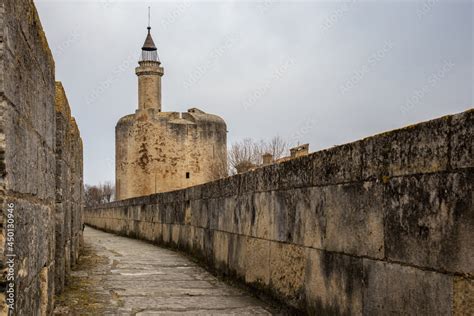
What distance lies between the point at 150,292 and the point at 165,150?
32.1 m

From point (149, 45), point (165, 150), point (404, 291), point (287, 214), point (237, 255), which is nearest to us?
point (404, 291)

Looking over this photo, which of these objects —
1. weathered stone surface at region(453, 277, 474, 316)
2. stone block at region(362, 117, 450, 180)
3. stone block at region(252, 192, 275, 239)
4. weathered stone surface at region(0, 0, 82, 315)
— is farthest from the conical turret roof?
weathered stone surface at region(453, 277, 474, 316)

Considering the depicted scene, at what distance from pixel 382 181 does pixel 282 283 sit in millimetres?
1722

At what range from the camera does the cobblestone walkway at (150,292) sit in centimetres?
455

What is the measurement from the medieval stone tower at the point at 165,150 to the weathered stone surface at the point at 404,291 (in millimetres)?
34235

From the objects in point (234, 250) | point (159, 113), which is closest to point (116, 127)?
point (159, 113)

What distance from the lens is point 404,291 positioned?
2797 mm

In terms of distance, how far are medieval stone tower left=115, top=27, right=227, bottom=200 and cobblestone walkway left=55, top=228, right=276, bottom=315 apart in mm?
29267

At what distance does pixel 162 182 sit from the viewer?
1470 inches

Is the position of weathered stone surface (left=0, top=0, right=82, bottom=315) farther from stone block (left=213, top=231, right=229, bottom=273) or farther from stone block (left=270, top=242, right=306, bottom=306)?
stone block (left=213, top=231, right=229, bottom=273)

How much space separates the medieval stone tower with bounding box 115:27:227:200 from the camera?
3712 cm

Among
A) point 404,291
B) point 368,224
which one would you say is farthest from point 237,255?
point 404,291

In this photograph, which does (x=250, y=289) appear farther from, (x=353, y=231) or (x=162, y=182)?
(x=162, y=182)

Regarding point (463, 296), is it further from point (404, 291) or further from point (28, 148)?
point (28, 148)
